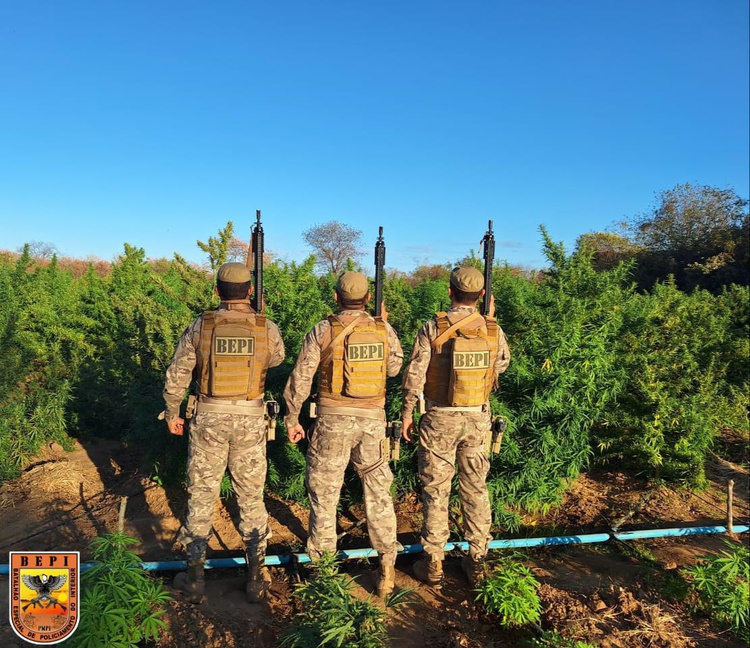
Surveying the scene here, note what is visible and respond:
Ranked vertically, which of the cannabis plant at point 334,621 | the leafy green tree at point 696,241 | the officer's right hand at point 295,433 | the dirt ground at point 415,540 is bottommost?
the dirt ground at point 415,540

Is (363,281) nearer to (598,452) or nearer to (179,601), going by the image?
(179,601)

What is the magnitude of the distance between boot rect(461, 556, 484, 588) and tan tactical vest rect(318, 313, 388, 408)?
138 centimetres

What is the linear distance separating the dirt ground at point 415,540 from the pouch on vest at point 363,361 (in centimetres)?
125

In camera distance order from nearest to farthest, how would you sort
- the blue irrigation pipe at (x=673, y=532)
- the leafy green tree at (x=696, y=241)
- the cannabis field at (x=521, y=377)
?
1. the blue irrigation pipe at (x=673, y=532)
2. the cannabis field at (x=521, y=377)
3. the leafy green tree at (x=696, y=241)

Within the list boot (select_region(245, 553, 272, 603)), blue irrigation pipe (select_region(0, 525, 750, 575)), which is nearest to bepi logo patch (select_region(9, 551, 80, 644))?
blue irrigation pipe (select_region(0, 525, 750, 575))

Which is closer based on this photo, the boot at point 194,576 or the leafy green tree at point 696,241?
the boot at point 194,576

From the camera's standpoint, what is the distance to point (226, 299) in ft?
11.2

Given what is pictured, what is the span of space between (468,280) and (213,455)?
211cm

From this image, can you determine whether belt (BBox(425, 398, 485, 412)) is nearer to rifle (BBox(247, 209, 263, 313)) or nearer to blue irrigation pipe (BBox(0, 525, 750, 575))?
blue irrigation pipe (BBox(0, 525, 750, 575))

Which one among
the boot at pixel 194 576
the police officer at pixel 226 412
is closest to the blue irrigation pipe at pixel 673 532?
the police officer at pixel 226 412

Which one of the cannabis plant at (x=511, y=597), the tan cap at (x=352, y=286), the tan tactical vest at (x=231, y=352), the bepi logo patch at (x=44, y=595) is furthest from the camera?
the tan cap at (x=352, y=286)

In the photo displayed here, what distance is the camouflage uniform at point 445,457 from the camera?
360cm

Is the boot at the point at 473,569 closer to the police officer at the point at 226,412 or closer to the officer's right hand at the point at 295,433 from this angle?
the police officer at the point at 226,412

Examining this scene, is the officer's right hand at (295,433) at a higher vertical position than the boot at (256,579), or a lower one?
higher
